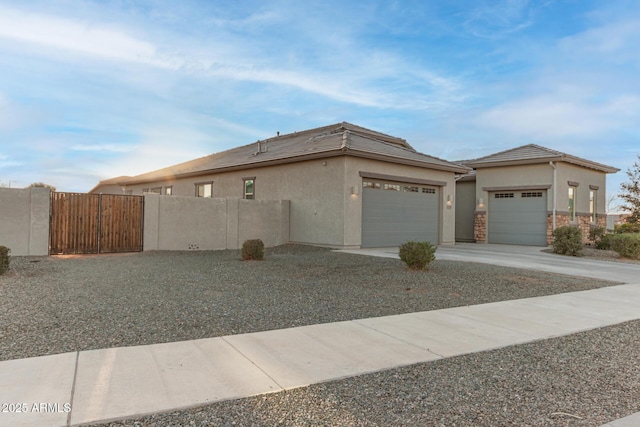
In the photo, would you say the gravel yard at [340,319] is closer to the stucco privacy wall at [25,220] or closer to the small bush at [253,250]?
the small bush at [253,250]

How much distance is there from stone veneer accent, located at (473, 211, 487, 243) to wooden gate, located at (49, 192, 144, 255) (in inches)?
687

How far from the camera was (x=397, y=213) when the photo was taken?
17.8m

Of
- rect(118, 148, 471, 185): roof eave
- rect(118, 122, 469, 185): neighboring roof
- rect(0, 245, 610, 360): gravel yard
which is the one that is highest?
rect(118, 122, 469, 185): neighboring roof

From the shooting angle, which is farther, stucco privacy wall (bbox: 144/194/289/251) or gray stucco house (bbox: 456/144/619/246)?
gray stucco house (bbox: 456/144/619/246)

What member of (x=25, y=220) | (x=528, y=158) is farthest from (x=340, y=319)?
(x=528, y=158)

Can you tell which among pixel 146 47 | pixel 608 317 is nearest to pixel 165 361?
pixel 608 317

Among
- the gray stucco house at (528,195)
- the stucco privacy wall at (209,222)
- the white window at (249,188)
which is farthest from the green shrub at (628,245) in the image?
the white window at (249,188)

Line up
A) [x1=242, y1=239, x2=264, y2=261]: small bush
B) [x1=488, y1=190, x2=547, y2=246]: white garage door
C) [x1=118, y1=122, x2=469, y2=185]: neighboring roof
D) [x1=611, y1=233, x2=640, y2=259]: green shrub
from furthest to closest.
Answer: [x1=488, y1=190, x2=547, y2=246]: white garage door, [x1=118, y1=122, x2=469, y2=185]: neighboring roof, [x1=611, y1=233, x2=640, y2=259]: green shrub, [x1=242, y1=239, x2=264, y2=261]: small bush

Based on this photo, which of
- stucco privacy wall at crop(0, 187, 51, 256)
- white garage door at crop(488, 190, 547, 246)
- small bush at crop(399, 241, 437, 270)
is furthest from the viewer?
white garage door at crop(488, 190, 547, 246)

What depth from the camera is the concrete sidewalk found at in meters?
3.07

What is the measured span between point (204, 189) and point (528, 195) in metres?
18.0

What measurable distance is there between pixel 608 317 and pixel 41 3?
15193 millimetres

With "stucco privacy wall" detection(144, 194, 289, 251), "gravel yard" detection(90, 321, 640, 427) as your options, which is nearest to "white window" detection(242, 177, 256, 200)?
"stucco privacy wall" detection(144, 194, 289, 251)

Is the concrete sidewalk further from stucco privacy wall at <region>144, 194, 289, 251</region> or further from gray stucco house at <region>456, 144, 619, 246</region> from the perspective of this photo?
gray stucco house at <region>456, 144, 619, 246</region>
